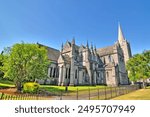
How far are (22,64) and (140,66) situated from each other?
3679 centimetres

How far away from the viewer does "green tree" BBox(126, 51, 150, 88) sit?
40594mm

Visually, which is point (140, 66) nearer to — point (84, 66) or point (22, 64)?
point (84, 66)

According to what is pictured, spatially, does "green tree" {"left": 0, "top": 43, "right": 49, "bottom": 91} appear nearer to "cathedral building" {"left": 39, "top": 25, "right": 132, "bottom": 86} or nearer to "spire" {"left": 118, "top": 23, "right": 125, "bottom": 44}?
"cathedral building" {"left": 39, "top": 25, "right": 132, "bottom": 86}

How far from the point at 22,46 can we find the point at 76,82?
27.4 m

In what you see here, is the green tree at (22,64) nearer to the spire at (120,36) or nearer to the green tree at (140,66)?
the green tree at (140,66)

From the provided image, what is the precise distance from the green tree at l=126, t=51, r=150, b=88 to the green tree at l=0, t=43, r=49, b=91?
3232 centimetres

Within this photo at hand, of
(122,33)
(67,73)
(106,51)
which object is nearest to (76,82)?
(67,73)

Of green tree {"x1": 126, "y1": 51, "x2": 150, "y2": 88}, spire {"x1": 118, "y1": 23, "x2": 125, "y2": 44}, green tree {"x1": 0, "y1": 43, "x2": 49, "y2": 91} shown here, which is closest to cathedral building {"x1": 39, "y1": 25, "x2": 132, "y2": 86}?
spire {"x1": 118, "y1": 23, "x2": 125, "y2": 44}

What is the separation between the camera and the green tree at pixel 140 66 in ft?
133

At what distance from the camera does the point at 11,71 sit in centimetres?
2391

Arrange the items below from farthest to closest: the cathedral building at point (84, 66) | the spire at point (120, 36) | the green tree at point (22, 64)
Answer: the spire at point (120, 36) < the cathedral building at point (84, 66) < the green tree at point (22, 64)

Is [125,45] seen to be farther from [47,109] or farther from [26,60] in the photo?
[47,109]

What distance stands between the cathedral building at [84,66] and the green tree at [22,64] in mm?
15470

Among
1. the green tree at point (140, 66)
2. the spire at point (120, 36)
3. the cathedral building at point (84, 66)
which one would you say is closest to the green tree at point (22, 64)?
the cathedral building at point (84, 66)
